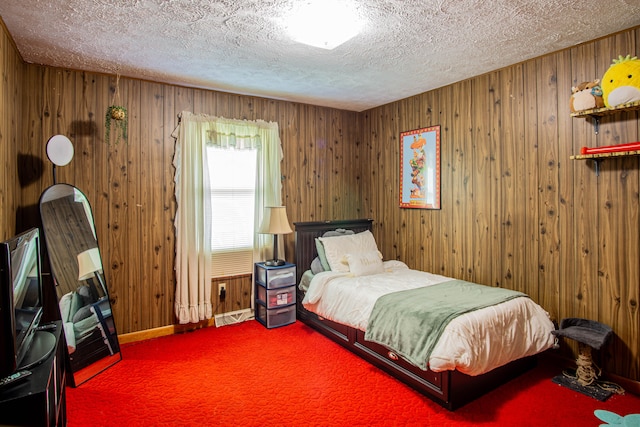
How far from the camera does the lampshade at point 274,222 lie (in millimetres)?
3912

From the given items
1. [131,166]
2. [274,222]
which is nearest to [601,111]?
[274,222]

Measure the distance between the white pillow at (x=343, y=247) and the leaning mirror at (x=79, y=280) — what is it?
6.92 ft

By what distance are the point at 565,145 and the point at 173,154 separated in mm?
3532

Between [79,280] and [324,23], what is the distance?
8.99 feet

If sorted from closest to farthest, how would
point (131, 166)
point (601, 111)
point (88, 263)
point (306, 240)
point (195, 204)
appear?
point (601, 111) → point (88, 263) → point (131, 166) → point (195, 204) → point (306, 240)

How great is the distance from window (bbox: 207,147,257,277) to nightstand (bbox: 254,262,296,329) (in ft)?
0.91

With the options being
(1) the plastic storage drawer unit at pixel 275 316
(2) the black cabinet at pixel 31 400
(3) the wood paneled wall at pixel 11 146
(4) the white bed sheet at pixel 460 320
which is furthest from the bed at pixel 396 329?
(3) the wood paneled wall at pixel 11 146

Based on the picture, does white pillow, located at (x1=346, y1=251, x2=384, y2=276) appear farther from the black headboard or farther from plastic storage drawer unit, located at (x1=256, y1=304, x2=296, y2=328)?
plastic storage drawer unit, located at (x1=256, y1=304, x2=296, y2=328)

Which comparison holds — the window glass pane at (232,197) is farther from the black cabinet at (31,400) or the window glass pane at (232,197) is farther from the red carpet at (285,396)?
the black cabinet at (31,400)

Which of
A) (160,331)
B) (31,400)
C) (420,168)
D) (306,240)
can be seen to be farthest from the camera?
(306,240)

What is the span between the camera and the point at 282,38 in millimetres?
2643

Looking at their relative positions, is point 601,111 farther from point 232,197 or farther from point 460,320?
point 232,197

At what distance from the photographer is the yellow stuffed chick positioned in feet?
7.95

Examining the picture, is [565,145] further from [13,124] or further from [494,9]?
[13,124]
